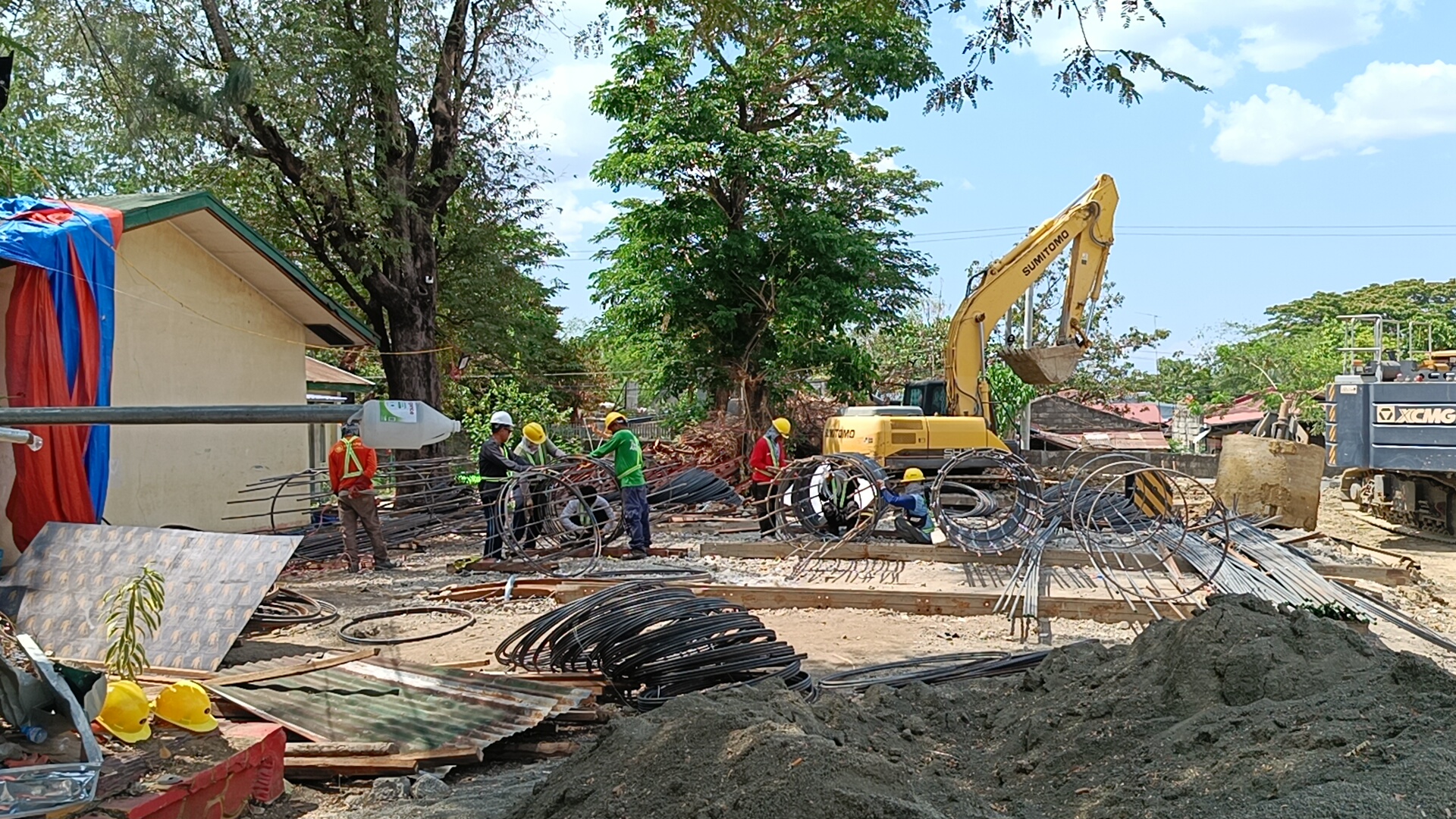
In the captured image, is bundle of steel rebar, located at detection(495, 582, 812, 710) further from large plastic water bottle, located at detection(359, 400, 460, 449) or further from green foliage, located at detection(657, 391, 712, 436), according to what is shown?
green foliage, located at detection(657, 391, 712, 436)

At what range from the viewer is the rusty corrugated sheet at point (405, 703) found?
5531 mm

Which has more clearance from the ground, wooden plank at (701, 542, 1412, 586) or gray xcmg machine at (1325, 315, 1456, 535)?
gray xcmg machine at (1325, 315, 1456, 535)

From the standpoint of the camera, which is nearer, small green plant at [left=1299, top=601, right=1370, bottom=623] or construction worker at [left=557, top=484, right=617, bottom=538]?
small green plant at [left=1299, top=601, right=1370, bottom=623]

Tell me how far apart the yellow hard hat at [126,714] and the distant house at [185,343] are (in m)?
6.64

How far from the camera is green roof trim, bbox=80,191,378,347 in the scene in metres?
11.8

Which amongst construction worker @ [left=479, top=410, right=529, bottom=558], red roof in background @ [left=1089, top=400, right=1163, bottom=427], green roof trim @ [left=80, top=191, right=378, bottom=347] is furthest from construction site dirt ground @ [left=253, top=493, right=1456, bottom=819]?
red roof in background @ [left=1089, top=400, right=1163, bottom=427]

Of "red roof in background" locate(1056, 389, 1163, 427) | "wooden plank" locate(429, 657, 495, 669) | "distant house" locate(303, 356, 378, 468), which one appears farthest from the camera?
"red roof in background" locate(1056, 389, 1163, 427)

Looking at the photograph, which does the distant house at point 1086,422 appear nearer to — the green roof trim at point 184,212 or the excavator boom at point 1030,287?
the excavator boom at point 1030,287

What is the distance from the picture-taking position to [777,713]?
4.87 m

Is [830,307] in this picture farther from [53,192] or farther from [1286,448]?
[53,192]

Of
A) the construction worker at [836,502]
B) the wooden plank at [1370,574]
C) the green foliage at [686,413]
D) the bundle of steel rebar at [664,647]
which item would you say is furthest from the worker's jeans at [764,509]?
the green foliage at [686,413]

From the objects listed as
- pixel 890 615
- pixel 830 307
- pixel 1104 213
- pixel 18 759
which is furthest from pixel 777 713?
pixel 830 307

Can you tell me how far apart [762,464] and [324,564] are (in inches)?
209

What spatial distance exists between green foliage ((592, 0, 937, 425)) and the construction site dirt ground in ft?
31.4
